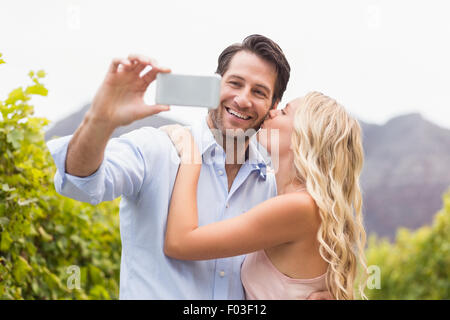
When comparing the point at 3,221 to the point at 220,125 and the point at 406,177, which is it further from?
the point at 406,177

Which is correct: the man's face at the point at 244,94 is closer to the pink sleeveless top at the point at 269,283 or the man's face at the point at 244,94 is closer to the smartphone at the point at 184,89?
the pink sleeveless top at the point at 269,283

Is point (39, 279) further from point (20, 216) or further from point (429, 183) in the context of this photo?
point (429, 183)

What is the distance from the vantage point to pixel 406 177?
1817 centimetres

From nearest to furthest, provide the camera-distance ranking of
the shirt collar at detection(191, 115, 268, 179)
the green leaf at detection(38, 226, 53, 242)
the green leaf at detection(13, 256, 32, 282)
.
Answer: the shirt collar at detection(191, 115, 268, 179) < the green leaf at detection(13, 256, 32, 282) < the green leaf at detection(38, 226, 53, 242)

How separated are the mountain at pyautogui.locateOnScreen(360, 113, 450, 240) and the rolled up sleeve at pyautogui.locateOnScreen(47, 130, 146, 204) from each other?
1591 centimetres

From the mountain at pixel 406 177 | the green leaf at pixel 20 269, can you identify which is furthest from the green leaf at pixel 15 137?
the mountain at pixel 406 177

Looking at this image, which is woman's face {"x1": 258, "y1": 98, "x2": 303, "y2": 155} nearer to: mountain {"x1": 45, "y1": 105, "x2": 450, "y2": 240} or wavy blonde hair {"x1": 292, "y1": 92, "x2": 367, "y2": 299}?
wavy blonde hair {"x1": 292, "y1": 92, "x2": 367, "y2": 299}

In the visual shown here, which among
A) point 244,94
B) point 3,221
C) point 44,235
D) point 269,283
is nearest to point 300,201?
point 269,283

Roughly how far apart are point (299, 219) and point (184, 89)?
0.87 metres

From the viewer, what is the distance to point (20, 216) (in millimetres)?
2787

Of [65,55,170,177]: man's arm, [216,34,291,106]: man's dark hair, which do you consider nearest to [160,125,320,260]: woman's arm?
[65,55,170,177]: man's arm

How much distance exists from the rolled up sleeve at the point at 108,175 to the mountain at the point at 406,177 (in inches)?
632

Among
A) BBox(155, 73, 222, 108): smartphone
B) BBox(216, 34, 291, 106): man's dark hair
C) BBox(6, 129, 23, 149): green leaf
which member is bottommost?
BBox(6, 129, 23, 149): green leaf

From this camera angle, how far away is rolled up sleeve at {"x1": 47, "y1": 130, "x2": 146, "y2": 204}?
187cm
